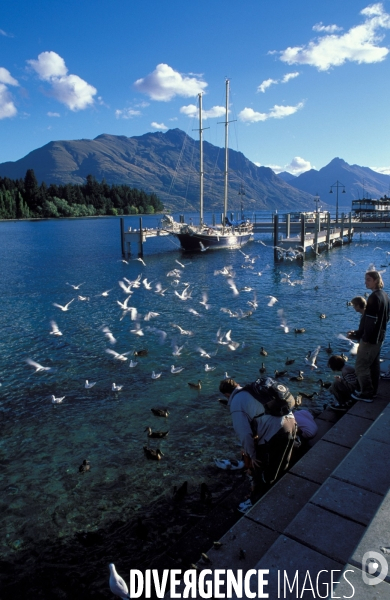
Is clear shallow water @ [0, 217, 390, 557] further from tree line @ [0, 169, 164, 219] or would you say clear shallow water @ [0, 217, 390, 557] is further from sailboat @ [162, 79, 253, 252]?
tree line @ [0, 169, 164, 219]

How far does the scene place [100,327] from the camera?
21.0 m

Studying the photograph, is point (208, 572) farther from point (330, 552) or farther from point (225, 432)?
point (225, 432)

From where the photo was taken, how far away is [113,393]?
13273 millimetres

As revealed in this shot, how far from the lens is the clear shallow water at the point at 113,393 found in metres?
8.39

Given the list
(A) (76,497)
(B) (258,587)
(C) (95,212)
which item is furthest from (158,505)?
(C) (95,212)

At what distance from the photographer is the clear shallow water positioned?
8.39 metres

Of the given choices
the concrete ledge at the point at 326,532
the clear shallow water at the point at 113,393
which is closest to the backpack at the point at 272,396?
the concrete ledge at the point at 326,532

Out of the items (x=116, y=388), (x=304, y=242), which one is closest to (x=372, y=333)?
(x=116, y=388)

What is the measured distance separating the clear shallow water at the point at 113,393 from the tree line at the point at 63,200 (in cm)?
12240

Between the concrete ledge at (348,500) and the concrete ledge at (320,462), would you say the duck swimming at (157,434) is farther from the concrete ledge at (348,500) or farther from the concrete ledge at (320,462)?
the concrete ledge at (348,500)

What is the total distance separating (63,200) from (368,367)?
16035 cm

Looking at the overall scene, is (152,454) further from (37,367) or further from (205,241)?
(205,241)

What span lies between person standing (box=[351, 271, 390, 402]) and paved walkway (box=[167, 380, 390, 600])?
55.1 inches

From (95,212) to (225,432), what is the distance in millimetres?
165191
